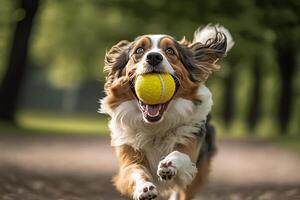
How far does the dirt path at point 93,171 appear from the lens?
29.0 ft

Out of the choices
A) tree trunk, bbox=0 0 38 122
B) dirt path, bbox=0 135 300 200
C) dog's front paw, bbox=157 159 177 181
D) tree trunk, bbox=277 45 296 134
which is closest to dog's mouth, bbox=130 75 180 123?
dog's front paw, bbox=157 159 177 181

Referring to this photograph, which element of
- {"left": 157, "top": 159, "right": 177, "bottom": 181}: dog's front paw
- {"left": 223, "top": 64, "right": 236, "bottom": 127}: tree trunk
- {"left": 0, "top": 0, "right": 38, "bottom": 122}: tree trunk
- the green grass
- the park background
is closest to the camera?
{"left": 157, "top": 159, "right": 177, "bottom": 181}: dog's front paw

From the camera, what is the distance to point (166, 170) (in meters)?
5.92

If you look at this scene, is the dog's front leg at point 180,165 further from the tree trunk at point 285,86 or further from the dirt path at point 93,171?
the tree trunk at point 285,86

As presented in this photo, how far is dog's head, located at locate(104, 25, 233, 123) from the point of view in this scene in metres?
6.36

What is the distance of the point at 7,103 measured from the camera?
72.0 feet

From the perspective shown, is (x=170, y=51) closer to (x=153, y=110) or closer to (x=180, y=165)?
(x=153, y=110)

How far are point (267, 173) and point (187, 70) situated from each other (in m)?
6.29

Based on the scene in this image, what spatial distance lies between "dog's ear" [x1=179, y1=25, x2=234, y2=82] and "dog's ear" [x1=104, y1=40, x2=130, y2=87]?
0.59 metres

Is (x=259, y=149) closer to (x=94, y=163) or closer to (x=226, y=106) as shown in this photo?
(x=94, y=163)

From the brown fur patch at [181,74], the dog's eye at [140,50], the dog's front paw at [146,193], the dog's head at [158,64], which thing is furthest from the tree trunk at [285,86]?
the dog's front paw at [146,193]

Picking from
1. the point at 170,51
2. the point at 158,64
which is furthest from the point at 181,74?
the point at 158,64

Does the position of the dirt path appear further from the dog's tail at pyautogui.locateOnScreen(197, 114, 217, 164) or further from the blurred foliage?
the blurred foliage

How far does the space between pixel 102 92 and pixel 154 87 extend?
3.87 meters
